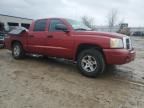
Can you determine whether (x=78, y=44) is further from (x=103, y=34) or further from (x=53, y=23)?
(x=53, y=23)

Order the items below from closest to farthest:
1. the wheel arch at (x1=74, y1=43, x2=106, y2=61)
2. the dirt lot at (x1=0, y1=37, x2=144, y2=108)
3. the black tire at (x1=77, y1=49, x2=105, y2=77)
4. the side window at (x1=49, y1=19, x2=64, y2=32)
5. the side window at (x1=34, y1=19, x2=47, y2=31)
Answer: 1. the dirt lot at (x1=0, y1=37, x2=144, y2=108)
2. the black tire at (x1=77, y1=49, x2=105, y2=77)
3. the wheel arch at (x1=74, y1=43, x2=106, y2=61)
4. the side window at (x1=49, y1=19, x2=64, y2=32)
5. the side window at (x1=34, y1=19, x2=47, y2=31)

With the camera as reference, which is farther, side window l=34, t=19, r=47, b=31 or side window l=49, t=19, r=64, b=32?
side window l=34, t=19, r=47, b=31

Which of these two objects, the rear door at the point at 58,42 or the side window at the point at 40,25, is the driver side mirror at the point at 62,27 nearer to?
the rear door at the point at 58,42

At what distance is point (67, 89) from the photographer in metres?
4.20

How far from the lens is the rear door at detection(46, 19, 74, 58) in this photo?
221 inches

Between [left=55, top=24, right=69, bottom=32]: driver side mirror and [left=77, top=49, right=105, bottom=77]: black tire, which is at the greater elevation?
[left=55, top=24, right=69, bottom=32]: driver side mirror

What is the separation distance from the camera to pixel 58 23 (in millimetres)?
6102

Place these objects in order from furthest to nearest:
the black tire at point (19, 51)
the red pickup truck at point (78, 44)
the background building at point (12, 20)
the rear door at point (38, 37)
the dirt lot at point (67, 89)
Result: the background building at point (12, 20), the black tire at point (19, 51), the rear door at point (38, 37), the red pickup truck at point (78, 44), the dirt lot at point (67, 89)

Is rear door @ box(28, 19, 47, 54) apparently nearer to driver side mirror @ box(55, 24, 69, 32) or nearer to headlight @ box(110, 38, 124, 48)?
driver side mirror @ box(55, 24, 69, 32)

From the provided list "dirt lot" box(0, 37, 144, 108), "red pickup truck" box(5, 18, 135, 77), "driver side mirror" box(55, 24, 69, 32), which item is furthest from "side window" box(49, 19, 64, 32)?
"dirt lot" box(0, 37, 144, 108)

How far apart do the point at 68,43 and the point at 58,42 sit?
1.43ft

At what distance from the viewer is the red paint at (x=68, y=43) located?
476 centimetres

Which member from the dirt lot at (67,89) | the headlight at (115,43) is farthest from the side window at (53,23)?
the headlight at (115,43)

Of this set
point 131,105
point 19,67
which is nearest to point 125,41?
point 131,105
